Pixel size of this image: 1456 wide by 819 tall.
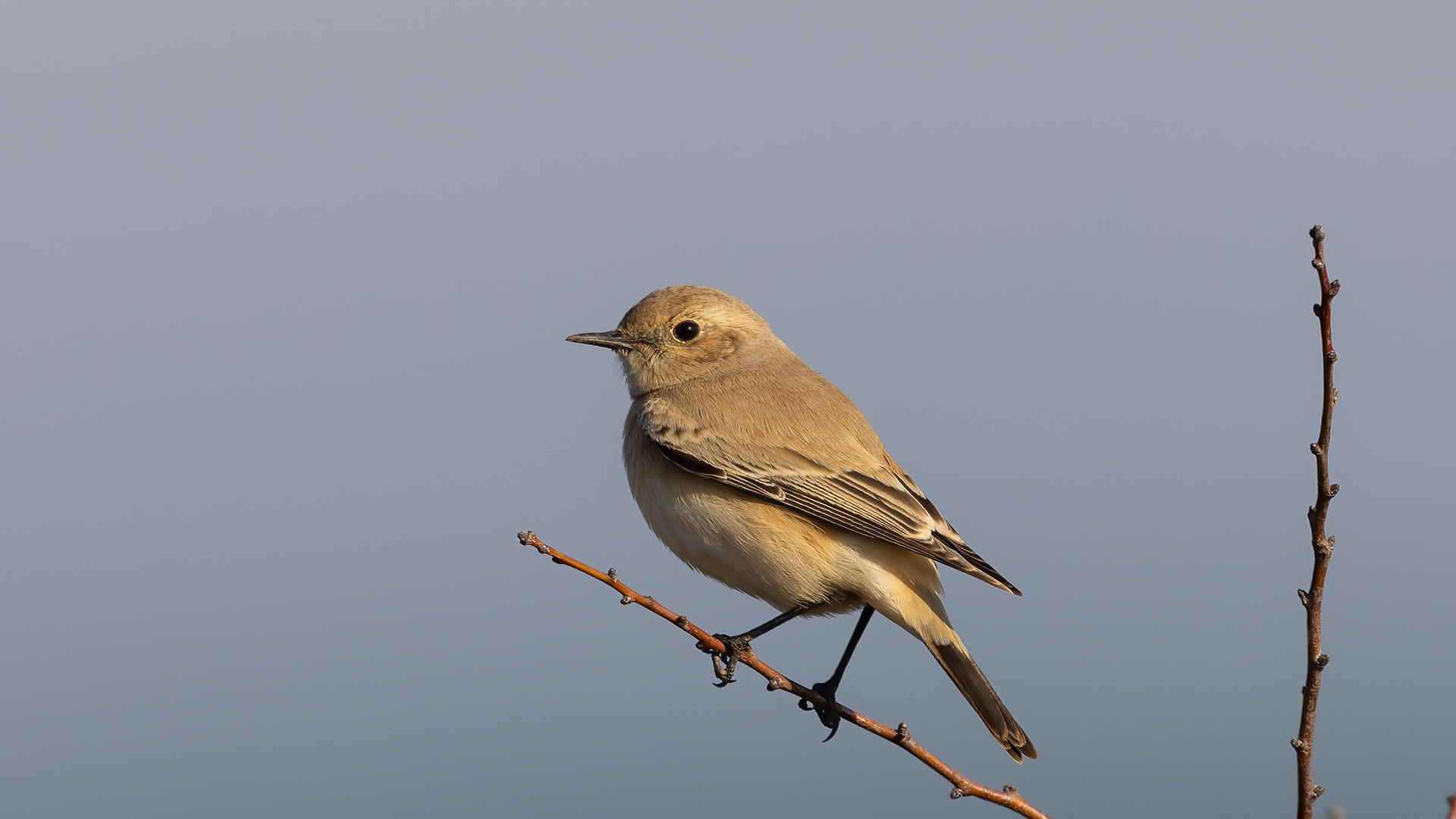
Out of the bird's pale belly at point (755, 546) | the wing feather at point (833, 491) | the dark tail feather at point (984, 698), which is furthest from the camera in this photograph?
the bird's pale belly at point (755, 546)

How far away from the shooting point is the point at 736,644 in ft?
18.4

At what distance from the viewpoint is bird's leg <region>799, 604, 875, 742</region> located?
5535 millimetres

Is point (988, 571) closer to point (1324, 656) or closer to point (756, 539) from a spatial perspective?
point (756, 539)

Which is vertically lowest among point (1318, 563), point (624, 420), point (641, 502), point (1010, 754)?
point (1010, 754)

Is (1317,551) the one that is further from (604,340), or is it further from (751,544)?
(604,340)

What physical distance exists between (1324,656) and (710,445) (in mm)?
3299

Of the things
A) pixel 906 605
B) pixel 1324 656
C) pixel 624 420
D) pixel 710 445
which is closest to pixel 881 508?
pixel 906 605

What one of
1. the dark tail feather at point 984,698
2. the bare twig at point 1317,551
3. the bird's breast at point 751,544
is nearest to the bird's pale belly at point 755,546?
the bird's breast at point 751,544

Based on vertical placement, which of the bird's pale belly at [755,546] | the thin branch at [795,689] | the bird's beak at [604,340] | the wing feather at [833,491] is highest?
the bird's beak at [604,340]

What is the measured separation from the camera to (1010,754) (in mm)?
5207

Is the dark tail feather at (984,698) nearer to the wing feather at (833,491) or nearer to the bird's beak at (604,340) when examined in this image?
the wing feather at (833,491)

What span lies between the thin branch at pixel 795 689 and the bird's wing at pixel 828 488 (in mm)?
809

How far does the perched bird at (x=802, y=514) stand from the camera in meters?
5.57

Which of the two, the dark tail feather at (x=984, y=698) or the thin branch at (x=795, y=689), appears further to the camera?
the dark tail feather at (x=984, y=698)
